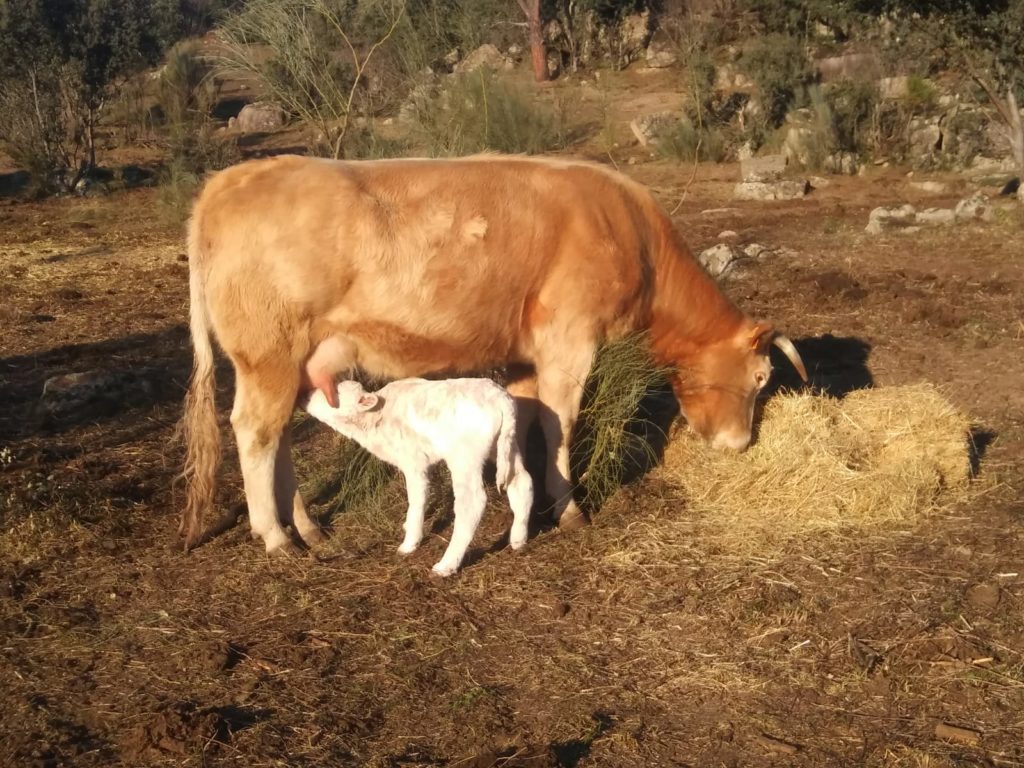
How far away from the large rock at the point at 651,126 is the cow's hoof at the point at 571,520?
17.5 meters

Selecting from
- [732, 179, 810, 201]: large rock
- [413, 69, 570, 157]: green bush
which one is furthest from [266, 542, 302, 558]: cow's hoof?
[732, 179, 810, 201]: large rock

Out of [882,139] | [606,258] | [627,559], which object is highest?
[606,258]

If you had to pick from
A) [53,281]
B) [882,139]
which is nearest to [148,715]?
[53,281]

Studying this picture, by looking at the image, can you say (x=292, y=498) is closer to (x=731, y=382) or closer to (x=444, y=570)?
(x=444, y=570)

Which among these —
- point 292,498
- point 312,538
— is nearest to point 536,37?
point 292,498

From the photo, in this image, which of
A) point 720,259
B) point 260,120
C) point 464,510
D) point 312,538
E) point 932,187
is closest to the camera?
point 464,510

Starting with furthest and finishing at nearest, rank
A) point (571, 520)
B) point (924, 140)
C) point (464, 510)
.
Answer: point (924, 140), point (571, 520), point (464, 510)

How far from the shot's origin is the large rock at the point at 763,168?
19133mm

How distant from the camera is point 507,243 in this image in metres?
6.27

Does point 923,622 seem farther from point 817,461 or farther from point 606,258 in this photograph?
point 606,258

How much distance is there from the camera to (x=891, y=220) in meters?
14.5

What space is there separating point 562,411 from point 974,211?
1013 cm

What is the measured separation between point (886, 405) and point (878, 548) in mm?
1264

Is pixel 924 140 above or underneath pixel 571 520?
underneath
